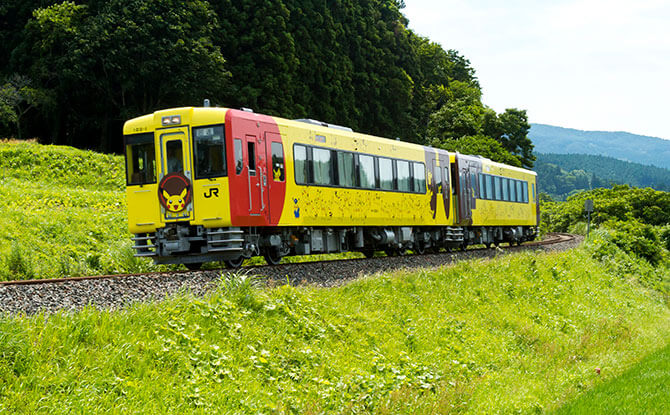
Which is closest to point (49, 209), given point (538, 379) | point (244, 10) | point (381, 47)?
point (538, 379)

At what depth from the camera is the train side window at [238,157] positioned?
1364cm

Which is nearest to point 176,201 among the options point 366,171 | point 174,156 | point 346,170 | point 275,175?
point 174,156

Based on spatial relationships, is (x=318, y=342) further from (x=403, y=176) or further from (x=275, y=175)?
(x=403, y=176)

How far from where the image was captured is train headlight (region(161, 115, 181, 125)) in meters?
14.0

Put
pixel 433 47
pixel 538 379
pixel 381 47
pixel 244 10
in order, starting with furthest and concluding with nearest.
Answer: pixel 433 47
pixel 381 47
pixel 244 10
pixel 538 379

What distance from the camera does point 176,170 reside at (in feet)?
45.9

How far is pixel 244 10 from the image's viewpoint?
148ft

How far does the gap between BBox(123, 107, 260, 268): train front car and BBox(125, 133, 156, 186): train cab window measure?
2cm

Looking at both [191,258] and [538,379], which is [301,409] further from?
[191,258]

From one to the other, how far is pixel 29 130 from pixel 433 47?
40290mm

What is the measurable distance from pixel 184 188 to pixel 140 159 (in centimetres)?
133

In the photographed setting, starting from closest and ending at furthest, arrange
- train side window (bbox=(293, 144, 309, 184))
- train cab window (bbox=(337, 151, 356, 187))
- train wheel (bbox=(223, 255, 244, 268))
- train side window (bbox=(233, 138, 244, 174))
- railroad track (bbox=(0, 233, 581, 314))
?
railroad track (bbox=(0, 233, 581, 314)) < train side window (bbox=(233, 138, 244, 174)) < train wheel (bbox=(223, 255, 244, 268)) < train side window (bbox=(293, 144, 309, 184)) < train cab window (bbox=(337, 151, 356, 187))

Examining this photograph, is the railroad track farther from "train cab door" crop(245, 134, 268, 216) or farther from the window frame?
→ the window frame

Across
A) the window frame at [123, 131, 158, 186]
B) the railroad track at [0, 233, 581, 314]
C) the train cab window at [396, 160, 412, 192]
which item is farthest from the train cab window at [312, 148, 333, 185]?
the train cab window at [396, 160, 412, 192]
